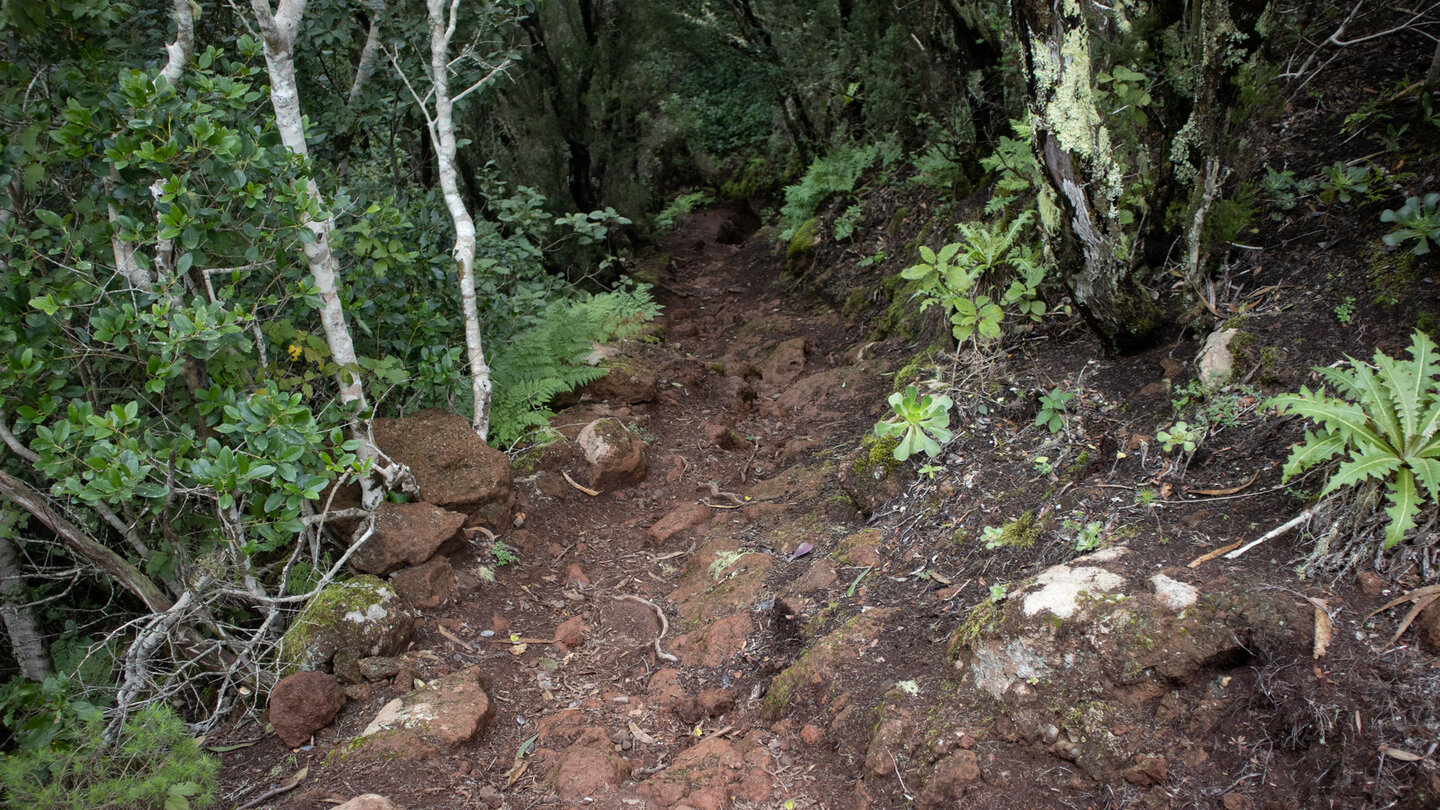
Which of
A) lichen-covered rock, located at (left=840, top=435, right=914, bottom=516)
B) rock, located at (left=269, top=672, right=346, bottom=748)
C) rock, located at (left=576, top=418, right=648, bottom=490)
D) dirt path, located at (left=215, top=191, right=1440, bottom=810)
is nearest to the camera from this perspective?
dirt path, located at (left=215, top=191, right=1440, bottom=810)

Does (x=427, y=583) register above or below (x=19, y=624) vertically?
below

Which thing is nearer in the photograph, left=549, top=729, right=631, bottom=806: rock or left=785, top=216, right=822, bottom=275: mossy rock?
left=549, top=729, right=631, bottom=806: rock

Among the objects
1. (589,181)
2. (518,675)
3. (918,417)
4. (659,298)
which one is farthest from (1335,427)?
(589,181)

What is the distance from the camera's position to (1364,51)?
4531mm

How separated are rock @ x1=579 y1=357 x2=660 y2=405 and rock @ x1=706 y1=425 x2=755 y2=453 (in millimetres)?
753

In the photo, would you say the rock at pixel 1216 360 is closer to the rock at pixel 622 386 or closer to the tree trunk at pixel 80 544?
the rock at pixel 622 386

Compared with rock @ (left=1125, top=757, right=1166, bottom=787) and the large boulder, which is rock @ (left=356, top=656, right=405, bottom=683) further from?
rock @ (left=1125, top=757, right=1166, bottom=787)

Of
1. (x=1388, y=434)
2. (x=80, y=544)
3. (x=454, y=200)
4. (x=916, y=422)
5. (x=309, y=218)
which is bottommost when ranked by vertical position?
(x=916, y=422)

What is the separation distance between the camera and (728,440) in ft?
21.2

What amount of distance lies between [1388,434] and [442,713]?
12.1 feet

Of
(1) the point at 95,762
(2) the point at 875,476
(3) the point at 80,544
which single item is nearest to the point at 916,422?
(2) the point at 875,476

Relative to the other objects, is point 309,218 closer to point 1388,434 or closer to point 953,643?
point 953,643

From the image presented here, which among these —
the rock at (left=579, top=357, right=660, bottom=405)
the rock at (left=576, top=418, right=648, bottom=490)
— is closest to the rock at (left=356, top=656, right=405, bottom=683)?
the rock at (left=576, top=418, right=648, bottom=490)

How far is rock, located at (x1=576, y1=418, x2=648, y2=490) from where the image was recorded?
5785 millimetres
